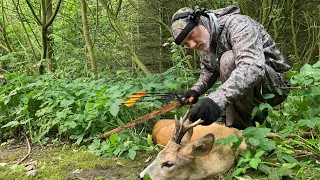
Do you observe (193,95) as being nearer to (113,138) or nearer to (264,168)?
(113,138)

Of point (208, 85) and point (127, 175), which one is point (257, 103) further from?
point (127, 175)

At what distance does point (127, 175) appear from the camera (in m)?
3.02

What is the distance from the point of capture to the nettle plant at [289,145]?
265cm

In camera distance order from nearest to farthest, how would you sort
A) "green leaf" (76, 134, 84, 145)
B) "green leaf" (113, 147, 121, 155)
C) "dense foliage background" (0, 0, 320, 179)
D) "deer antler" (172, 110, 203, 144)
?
"deer antler" (172, 110, 203, 144) < "dense foliage background" (0, 0, 320, 179) < "green leaf" (113, 147, 121, 155) < "green leaf" (76, 134, 84, 145)

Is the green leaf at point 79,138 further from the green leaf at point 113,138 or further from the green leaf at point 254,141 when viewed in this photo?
the green leaf at point 254,141

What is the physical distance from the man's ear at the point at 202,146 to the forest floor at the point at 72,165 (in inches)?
9.5

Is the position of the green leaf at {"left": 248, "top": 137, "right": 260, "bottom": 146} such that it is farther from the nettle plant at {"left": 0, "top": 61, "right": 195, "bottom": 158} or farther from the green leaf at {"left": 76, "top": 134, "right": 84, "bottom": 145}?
the green leaf at {"left": 76, "top": 134, "right": 84, "bottom": 145}

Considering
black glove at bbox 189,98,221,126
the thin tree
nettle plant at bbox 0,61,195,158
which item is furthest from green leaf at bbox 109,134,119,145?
the thin tree

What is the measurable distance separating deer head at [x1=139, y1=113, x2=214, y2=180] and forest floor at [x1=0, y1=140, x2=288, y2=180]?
0.23 meters

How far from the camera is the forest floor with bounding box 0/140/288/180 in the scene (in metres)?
3.04

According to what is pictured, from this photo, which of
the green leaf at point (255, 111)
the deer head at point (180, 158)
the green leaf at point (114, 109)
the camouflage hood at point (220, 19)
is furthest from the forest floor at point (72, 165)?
the camouflage hood at point (220, 19)

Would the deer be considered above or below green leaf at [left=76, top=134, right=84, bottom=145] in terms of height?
above

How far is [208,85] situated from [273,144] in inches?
51.0

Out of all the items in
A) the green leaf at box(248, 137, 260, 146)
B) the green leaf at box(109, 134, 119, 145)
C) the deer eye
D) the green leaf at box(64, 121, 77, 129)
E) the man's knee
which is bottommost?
the green leaf at box(109, 134, 119, 145)
